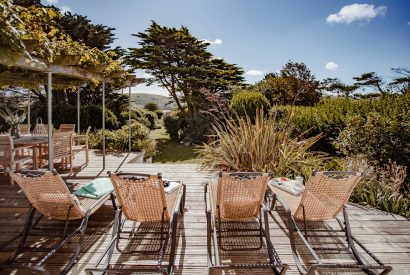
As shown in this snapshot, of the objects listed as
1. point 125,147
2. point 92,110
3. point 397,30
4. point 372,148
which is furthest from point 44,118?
point 397,30

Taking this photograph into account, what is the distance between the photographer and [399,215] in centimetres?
386

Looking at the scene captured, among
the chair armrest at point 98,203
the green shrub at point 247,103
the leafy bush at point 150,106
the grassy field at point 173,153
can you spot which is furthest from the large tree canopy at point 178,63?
the chair armrest at point 98,203

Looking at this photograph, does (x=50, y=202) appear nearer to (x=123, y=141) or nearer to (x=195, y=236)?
(x=195, y=236)

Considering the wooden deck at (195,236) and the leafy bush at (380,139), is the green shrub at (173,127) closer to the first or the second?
the leafy bush at (380,139)

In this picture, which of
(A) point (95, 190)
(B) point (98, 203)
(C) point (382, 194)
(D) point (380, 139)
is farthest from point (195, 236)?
(D) point (380, 139)

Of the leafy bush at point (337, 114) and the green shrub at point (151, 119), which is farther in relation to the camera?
the green shrub at point (151, 119)

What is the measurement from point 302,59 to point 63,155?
1686 cm

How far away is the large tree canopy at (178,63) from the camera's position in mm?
16516

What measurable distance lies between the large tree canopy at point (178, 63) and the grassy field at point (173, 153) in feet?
8.26

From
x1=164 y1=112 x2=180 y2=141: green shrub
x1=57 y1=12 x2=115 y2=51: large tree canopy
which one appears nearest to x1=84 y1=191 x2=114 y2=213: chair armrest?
x1=164 y1=112 x2=180 y2=141: green shrub

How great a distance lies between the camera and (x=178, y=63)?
17.7 metres

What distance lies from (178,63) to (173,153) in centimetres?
777

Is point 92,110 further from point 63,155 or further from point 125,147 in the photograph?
point 63,155

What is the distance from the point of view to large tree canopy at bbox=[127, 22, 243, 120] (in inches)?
650
